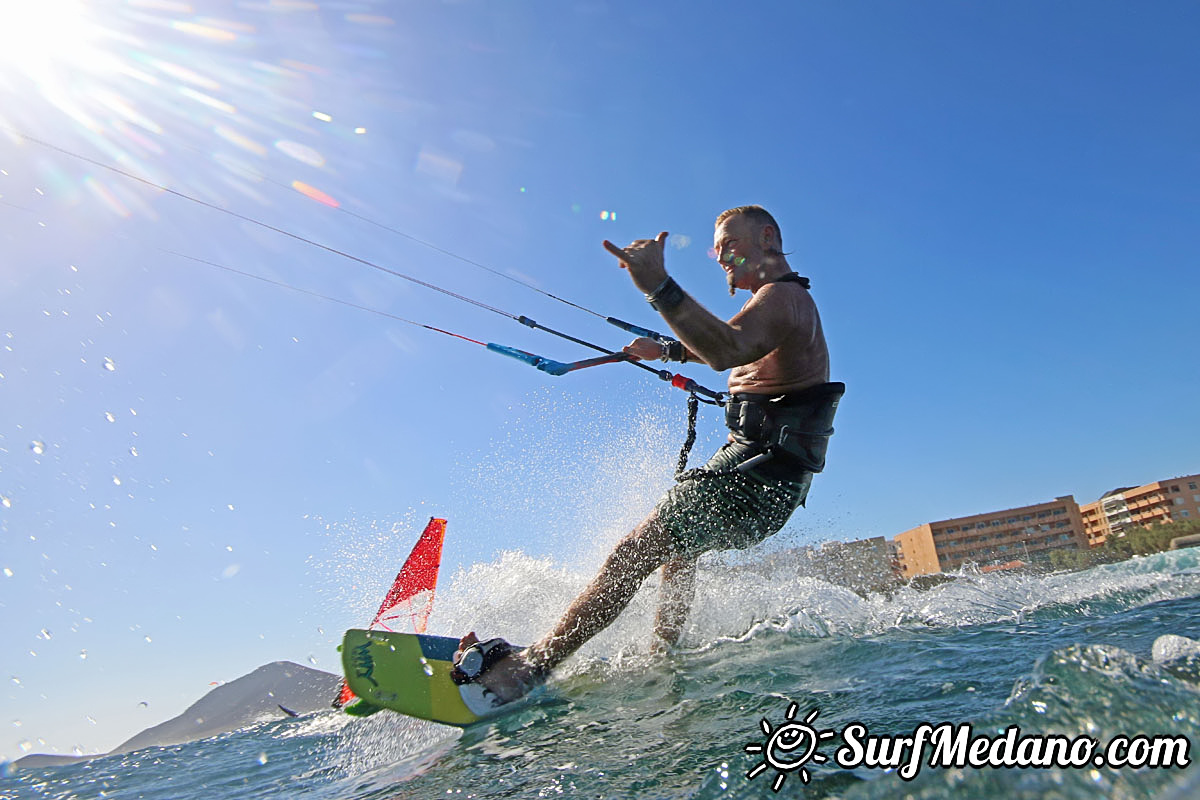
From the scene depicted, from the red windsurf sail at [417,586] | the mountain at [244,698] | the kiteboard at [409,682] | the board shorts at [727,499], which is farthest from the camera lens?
the mountain at [244,698]

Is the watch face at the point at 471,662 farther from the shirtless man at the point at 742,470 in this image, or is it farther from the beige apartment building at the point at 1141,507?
the beige apartment building at the point at 1141,507

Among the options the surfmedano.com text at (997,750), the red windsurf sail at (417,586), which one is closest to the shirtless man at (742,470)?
the surfmedano.com text at (997,750)

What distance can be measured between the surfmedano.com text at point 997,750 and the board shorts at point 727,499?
189cm

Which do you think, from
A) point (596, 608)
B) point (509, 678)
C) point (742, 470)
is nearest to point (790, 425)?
point (742, 470)

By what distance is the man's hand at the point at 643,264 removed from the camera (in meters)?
2.98

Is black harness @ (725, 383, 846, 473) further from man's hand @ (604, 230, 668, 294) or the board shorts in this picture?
man's hand @ (604, 230, 668, 294)

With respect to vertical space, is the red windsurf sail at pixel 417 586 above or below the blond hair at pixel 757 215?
below

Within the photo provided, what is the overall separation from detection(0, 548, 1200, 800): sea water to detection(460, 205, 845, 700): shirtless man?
0.37m

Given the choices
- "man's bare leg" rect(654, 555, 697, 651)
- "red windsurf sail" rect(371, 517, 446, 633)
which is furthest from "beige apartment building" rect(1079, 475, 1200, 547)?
"man's bare leg" rect(654, 555, 697, 651)

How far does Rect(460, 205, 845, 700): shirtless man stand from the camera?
3.64 metres

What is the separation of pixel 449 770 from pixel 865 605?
4.18 meters

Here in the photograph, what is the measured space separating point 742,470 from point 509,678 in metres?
1.84

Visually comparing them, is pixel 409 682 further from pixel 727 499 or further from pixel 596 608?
pixel 727 499

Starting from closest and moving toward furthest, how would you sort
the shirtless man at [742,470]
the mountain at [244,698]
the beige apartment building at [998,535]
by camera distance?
the shirtless man at [742,470] < the mountain at [244,698] < the beige apartment building at [998,535]
